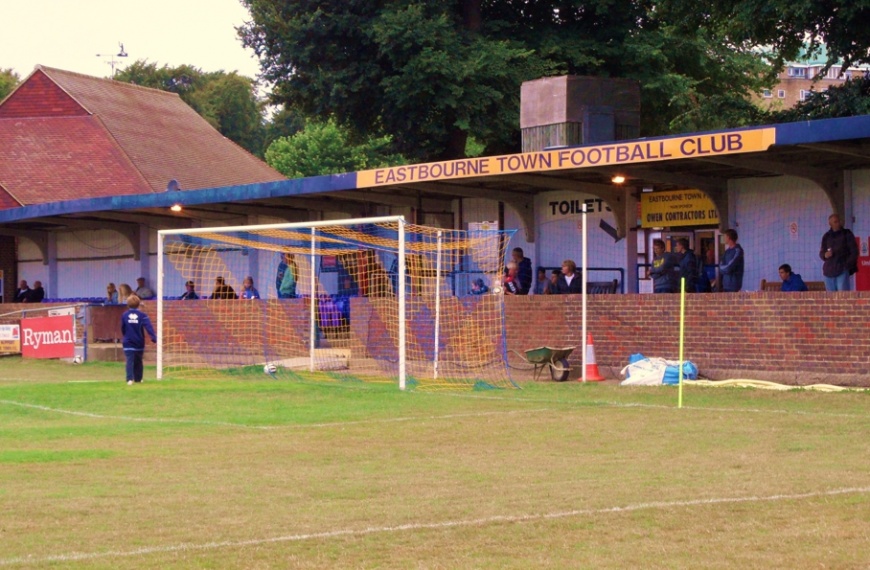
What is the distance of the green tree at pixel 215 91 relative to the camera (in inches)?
3140

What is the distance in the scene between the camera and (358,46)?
36.8 m

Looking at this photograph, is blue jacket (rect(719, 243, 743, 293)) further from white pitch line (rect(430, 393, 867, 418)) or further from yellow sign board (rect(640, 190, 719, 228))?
white pitch line (rect(430, 393, 867, 418))

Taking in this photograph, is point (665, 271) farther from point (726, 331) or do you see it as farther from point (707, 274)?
point (726, 331)

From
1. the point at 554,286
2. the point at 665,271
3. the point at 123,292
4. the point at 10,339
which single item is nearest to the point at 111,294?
the point at 123,292

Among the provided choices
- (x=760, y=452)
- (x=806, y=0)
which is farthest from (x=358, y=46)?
(x=760, y=452)

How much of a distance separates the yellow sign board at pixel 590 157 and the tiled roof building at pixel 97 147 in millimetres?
23484

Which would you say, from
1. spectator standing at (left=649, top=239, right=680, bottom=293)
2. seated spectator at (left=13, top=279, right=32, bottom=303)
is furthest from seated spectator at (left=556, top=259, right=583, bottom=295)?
seated spectator at (left=13, top=279, right=32, bottom=303)

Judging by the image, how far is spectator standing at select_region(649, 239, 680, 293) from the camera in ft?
70.9

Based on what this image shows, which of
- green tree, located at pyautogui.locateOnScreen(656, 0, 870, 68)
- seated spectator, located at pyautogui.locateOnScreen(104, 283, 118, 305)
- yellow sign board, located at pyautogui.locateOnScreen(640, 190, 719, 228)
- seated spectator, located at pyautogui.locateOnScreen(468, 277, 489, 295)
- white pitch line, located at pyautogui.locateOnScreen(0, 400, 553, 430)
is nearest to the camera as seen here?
white pitch line, located at pyautogui.locateOnScreen(0, 400, 553, 430)

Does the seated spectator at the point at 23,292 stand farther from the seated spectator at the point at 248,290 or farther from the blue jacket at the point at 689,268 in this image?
the blue jacket at the point at 689,268

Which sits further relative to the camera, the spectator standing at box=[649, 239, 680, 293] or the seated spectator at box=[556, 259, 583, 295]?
the seated spectator at box=[556, 259, 583, 295]

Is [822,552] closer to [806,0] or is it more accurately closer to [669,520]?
[669,520]

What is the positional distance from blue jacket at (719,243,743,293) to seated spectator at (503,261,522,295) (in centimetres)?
439

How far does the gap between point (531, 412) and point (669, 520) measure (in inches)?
304
